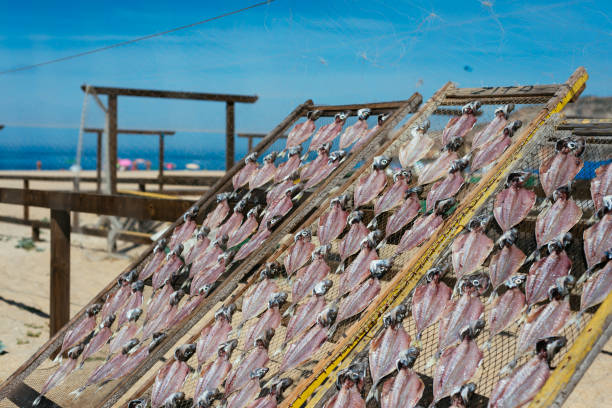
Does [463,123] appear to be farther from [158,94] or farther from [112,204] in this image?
[158,94]

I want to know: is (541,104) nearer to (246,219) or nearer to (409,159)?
(409,159)

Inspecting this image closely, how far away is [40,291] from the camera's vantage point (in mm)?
5910

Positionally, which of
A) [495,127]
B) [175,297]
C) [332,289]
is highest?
[495,127]

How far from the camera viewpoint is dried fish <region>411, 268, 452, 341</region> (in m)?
1.57

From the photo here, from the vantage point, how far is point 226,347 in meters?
1.87

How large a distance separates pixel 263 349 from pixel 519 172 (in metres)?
1.07

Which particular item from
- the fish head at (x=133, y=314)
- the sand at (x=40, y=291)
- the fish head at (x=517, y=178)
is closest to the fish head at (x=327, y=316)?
the fish head at (x=517, y=178)

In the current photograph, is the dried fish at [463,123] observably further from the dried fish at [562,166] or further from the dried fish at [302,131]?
the dried fish at [302,131]

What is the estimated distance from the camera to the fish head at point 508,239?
167 centimetres

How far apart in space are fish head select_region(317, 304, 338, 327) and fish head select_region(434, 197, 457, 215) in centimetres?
52

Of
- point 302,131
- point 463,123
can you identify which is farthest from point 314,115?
point 463,123

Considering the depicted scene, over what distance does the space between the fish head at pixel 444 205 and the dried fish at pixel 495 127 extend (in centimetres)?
41

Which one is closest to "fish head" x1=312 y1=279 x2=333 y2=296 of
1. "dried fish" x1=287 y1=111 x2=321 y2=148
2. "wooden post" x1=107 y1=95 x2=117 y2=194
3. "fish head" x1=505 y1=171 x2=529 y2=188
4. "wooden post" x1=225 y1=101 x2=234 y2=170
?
"fish head" x1=505 y1=171 x2=529 y2=188

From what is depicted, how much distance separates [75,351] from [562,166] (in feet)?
7.41
